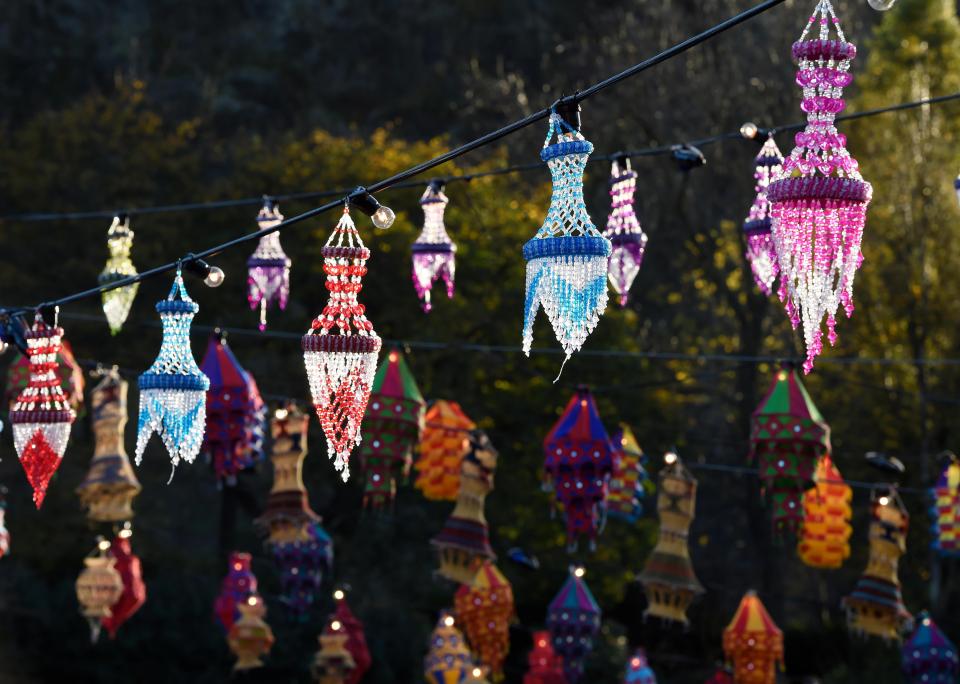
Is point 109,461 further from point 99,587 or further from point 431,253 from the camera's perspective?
point 431,253

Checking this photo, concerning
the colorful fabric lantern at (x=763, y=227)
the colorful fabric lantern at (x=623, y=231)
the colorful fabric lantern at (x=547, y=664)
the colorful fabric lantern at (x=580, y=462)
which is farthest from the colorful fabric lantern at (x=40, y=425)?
the colorful fabric lantern at (x=547, y=664)

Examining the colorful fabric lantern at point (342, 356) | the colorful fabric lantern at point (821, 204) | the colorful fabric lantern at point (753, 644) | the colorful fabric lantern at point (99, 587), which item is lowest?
the colorful fabric lantern at point (753, 644)

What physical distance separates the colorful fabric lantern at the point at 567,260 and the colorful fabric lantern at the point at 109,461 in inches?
409

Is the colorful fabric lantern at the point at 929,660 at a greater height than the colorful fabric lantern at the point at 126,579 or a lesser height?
lesser

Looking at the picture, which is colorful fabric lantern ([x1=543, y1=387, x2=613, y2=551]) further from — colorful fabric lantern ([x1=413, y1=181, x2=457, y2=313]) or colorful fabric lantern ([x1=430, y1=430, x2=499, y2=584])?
colorful fabric lantern ([x1=413, y1=181, x2=457, y2=313])

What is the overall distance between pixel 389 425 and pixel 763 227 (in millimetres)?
5823

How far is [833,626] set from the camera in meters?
29.4

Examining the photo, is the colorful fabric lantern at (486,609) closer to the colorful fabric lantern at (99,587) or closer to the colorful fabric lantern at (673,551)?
the colorful fabric lantern at (673,551)

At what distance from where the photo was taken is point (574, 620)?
67.8ft

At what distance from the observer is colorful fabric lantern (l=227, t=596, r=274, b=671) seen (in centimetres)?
2156

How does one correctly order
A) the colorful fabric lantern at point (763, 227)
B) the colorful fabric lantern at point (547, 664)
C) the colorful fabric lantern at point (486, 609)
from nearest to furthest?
the colorful fabric lantern at point (763, 227)
the colorful fabric lantern at point (486, 609)
the colorful fabric lantern at point (547, 664)

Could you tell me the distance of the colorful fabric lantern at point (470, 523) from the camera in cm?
1856

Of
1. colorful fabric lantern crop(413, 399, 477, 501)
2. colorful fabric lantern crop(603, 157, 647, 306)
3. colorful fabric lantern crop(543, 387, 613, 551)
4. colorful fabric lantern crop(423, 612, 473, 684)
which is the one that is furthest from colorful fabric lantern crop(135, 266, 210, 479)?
colorful fabric lantern crop(423, 612, 473, 684)

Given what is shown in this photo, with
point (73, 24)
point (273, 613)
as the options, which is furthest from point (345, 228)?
point (73, 24)
